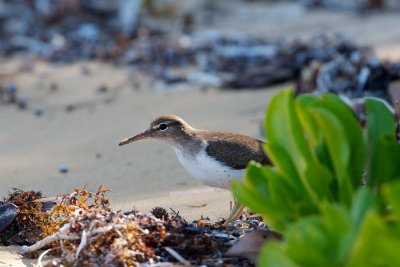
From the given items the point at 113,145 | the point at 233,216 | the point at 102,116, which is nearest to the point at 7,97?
the point at 102,116

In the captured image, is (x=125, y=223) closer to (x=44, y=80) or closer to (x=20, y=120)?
(x=20, y=120)

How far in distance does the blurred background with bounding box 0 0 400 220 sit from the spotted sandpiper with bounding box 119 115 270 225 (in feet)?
0.80

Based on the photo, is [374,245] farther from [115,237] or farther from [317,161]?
[115,237]

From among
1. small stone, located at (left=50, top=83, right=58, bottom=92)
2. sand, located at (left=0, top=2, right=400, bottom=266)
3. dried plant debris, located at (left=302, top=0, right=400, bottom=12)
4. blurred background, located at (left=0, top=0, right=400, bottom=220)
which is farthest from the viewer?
dried plant debris, located at (left=302, top=0, right=400, bottom=12)

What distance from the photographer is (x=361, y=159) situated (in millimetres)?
3516

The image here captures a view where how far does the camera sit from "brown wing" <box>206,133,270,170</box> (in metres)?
4.98

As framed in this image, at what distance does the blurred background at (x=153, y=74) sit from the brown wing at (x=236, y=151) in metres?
0.33

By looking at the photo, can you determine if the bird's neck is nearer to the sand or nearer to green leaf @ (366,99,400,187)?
the sand

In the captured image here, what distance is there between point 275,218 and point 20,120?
15.7 ft

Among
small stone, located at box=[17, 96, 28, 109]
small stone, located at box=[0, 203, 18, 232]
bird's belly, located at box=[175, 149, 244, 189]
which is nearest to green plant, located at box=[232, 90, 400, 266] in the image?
bird's belly, located at box=[175, 149, 244, 189]

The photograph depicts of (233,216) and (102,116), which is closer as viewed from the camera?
(233,216)

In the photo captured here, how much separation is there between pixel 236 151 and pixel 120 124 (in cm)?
262

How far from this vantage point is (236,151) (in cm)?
504

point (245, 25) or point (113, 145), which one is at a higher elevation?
point (245, 25)
